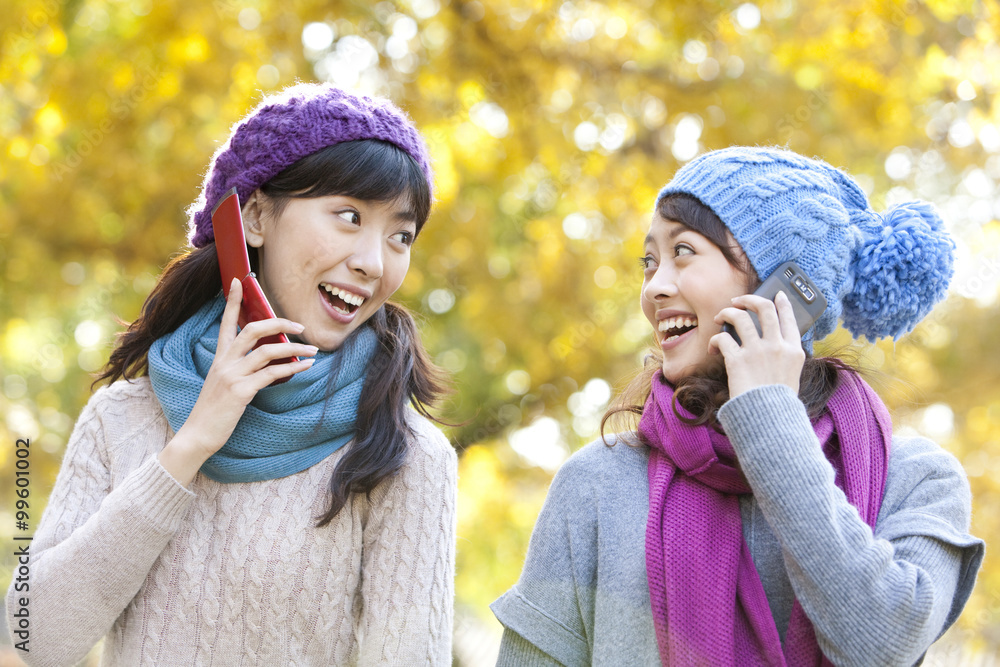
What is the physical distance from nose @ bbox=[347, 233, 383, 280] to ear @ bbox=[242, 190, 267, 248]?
11.2 inches

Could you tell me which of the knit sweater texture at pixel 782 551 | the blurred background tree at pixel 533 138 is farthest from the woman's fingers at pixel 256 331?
the blurred background tree at pixel 533 138

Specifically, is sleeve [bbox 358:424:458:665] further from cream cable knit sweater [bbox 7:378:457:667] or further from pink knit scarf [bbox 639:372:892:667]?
pink knit scarf [bbox 639:372:892:667]

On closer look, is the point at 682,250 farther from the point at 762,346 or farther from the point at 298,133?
the point at 298,133

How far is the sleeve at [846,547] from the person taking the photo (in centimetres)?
158

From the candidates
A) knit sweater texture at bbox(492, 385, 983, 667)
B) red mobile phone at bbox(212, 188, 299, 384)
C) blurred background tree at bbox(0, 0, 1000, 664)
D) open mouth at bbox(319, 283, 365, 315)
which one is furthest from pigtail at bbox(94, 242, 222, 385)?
blurred background tree at bbox(0, 0, 1000, 664)

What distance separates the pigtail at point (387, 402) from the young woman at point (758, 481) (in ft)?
1.34

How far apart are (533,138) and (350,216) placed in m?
3.19

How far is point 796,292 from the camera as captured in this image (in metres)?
1.89

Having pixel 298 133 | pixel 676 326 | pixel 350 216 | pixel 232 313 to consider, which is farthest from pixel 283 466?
pixel 676 326

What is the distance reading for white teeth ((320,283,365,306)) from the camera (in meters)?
2.11

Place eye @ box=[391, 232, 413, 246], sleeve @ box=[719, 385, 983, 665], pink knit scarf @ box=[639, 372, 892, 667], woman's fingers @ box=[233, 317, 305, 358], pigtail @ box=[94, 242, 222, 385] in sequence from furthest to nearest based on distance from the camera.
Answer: pigtail @ box=[94, 242, 222, 385]
eye @ box=[391, 232, 413, 246]
woman's fingers @ box=[233, 317, 305, 358]
pink knit scarf @ box=[639, 372, 892, 667]
sleeve @ box=[719, 385, 983, 665]

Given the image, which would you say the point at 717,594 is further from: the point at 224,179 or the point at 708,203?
the point at 224,179

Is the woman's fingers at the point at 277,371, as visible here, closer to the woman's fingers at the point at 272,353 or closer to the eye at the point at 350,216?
the woman's fingers at the point at 272,353

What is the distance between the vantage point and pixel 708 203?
1936 mm
